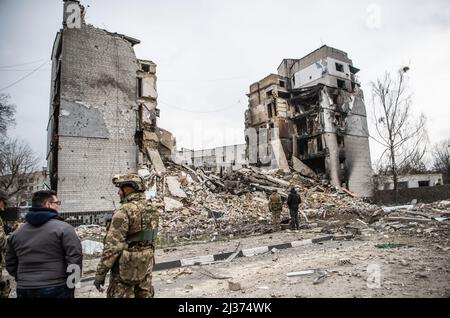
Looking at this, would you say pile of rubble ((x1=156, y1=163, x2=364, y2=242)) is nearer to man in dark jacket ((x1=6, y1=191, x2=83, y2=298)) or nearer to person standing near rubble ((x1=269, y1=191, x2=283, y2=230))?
person standing near rubble ((x1=269, y1=191, x2=283, y2=230))

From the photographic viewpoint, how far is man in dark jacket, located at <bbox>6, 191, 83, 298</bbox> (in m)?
2.56

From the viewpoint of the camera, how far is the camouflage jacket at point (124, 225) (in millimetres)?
2846

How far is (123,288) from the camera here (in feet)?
9.49

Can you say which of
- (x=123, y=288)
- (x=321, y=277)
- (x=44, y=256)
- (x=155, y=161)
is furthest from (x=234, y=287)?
(x=155, y=161)

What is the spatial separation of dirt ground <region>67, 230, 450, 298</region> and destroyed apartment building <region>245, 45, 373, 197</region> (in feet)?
77.4

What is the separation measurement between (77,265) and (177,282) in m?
3.00

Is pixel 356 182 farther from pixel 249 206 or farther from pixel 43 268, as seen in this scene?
pixel 43 268

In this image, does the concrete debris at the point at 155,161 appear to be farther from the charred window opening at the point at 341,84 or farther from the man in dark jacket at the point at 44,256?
the charred window opening at the point at 341,84

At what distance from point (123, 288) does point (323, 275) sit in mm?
3459

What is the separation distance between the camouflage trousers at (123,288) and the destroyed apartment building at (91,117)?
1387 centimetres

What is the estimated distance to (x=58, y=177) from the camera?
15.0 metres

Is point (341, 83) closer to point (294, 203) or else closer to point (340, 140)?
point (340, 140)

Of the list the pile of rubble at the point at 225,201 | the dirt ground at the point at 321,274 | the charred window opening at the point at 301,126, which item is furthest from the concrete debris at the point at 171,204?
the charred window opening at the point at 301,126
